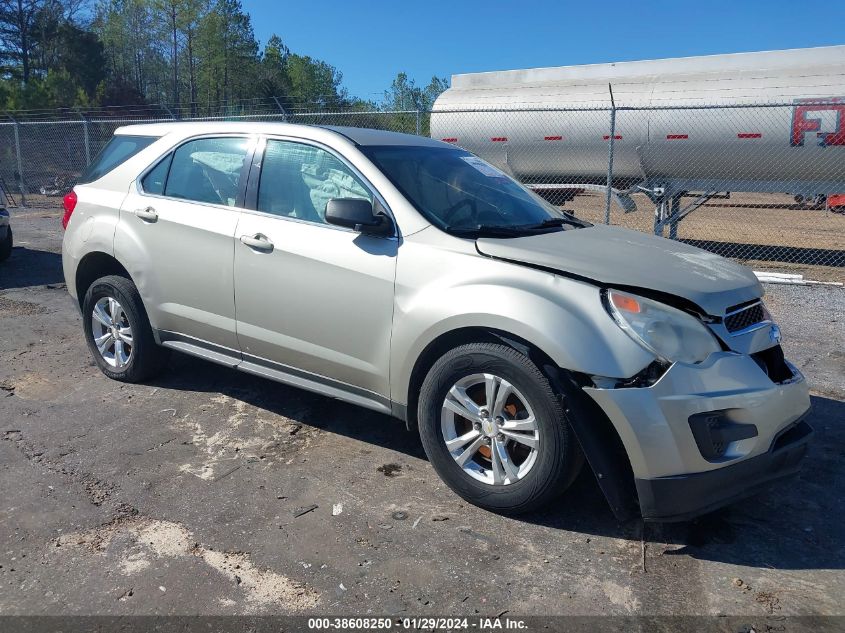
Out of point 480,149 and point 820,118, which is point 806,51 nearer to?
point 820,118

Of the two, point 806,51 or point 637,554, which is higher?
point 806,51

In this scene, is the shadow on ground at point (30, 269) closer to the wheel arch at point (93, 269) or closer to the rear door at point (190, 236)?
the wheel arch at point (93, 269)

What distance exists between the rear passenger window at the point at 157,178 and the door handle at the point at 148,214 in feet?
0.45

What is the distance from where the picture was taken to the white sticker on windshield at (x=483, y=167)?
14.4ft

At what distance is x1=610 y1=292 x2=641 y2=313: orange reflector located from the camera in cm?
293

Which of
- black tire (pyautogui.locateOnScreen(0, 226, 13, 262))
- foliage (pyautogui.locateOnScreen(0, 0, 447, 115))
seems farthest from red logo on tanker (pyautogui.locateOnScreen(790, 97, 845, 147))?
foliage (pyautogui.locateOnScreen(0, 0, 447, 115))

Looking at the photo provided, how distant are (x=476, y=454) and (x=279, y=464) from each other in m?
1.13

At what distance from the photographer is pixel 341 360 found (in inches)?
146

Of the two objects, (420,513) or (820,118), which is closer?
(420,513)

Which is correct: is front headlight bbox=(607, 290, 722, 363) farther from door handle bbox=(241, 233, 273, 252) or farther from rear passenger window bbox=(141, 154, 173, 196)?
rear passenger window bbox=(141, 154, 173, 196)

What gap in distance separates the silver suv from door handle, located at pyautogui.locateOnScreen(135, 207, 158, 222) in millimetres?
21

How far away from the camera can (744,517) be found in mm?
3305

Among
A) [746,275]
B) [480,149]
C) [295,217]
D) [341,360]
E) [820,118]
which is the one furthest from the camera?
[480,149]

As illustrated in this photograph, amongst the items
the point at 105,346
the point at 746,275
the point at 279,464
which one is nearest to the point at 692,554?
the point at 746,275
